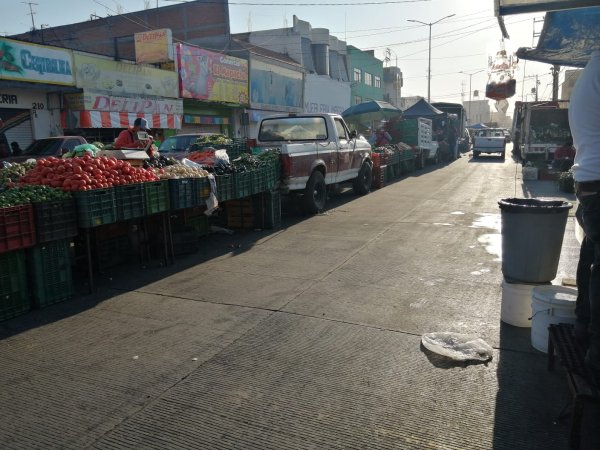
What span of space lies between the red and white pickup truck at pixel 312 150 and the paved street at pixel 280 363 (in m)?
3.11

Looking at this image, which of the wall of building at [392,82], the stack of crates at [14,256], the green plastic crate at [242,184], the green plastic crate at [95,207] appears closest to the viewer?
the stack of crates at [14,256]

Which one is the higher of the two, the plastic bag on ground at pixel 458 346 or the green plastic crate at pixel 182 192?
the green plastic crate at pixel 182 192

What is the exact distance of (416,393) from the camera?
3.27 m

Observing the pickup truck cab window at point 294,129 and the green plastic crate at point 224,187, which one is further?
the pickup truck cab window at point 294,129

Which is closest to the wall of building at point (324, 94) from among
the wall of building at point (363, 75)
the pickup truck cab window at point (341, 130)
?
the wall of building at point (363, 75)

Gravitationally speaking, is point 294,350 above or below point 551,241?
below

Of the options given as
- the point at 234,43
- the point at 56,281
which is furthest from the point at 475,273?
the point at 234,43

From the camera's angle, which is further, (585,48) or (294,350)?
(585,48)

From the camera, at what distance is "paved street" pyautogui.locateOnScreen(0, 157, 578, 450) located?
2900 mm

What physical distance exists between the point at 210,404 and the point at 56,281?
9.45 feet

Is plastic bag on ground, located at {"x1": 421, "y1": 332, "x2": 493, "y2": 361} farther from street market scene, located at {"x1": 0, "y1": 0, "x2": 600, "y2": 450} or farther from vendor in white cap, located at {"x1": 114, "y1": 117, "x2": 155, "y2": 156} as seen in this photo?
vendor in white cap, located at {"x1": 114, "y1": 117, "x2": 155, "y2": 156}

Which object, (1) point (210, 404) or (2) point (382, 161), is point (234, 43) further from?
(1) point (210, 404)

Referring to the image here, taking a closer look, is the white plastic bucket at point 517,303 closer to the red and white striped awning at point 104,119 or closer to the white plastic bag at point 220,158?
the white plastic bag at point 220,158

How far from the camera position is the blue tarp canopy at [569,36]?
5320mm
